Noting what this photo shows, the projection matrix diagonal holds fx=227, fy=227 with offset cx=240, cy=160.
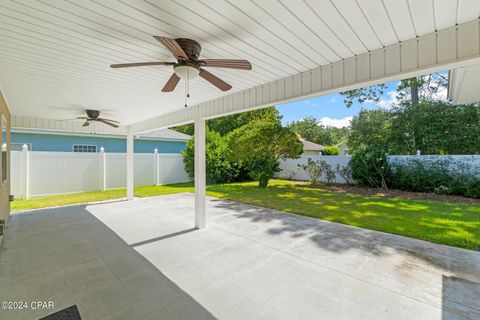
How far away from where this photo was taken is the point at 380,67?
2740 mm

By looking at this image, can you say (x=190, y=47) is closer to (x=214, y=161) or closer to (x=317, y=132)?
(x=214, y=161)

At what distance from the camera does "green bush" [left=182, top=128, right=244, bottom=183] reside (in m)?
12.0

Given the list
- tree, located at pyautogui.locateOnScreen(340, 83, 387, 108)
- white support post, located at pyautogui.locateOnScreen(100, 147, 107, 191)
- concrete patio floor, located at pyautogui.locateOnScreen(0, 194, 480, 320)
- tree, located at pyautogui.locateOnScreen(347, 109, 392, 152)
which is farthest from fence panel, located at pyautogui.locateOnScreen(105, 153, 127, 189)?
tree, located at pyautogui.locateOnScreen(347, 109, 392, 152)

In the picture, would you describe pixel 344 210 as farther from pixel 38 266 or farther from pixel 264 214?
pixel 38 266

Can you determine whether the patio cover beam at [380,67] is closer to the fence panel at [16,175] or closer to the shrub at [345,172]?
the shrub at [345,172]

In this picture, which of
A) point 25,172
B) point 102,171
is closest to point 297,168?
point 102,171

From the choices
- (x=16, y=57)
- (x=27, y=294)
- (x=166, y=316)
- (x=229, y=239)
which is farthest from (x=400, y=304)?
(x=16, y=57)

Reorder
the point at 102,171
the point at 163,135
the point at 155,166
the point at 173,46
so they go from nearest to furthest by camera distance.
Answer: the point at 173,46 → the point at 102,171 → the point at 155,166 → the point at 163,135

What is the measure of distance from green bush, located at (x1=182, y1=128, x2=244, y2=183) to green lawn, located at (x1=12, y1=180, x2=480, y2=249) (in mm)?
3111

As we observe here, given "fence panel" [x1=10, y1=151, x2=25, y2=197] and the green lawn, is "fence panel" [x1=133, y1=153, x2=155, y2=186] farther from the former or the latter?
"fence panel" [x1=10, y1=151, x2=25, y2=197]

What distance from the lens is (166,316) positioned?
2201mm

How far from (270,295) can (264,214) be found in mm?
3624

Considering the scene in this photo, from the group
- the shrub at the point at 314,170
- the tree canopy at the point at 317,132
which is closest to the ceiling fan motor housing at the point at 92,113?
the shrub at the point at 314,170

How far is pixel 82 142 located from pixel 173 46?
12182mm
